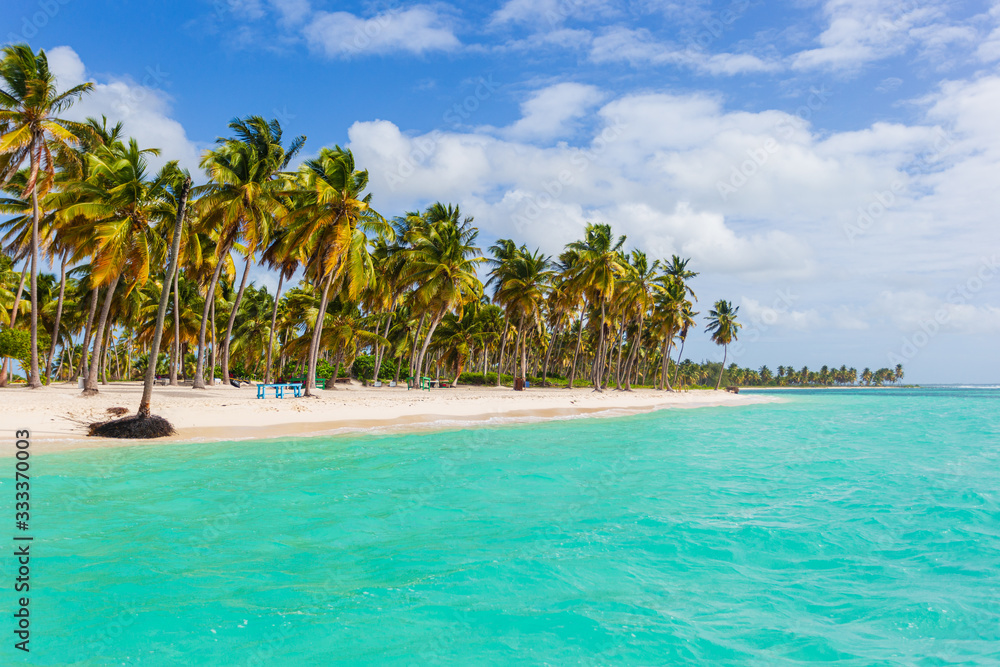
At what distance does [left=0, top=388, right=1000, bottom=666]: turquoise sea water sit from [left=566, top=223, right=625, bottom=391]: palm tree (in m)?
31.3

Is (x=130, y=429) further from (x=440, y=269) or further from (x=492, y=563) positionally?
(x=440, y=269)

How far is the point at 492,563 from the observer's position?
273 inches

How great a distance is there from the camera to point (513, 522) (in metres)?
8.75

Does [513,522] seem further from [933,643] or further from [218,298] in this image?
[218,298]

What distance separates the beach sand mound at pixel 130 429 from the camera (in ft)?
49.0

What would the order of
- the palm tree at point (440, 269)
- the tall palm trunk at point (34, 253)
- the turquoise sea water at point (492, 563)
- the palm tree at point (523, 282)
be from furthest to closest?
the palm tree at point (523, 282), the palm tree at point (440, 269), the tall palm trunk at point (34, 253), the turquoise sea water at point (492, 563)

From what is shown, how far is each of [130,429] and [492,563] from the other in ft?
42.4

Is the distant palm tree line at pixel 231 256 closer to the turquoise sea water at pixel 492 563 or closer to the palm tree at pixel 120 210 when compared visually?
Result: the palm tree at pixel 120 210

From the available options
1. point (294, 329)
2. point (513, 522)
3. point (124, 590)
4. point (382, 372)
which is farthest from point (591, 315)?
point (124, 590)

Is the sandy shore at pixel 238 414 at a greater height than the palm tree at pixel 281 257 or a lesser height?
lesser

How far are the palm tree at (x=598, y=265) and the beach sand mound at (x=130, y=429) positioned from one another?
3438 centimetres

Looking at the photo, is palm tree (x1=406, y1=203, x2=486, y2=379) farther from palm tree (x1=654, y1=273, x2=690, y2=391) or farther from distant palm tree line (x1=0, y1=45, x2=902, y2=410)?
palm tree (x1=654, y1=273, x2=690, y2=391)

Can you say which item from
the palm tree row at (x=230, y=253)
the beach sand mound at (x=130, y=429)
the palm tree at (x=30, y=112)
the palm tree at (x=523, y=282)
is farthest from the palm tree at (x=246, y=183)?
the palm tree at (x=523, y=282)

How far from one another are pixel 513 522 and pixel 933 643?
17.4 ft
